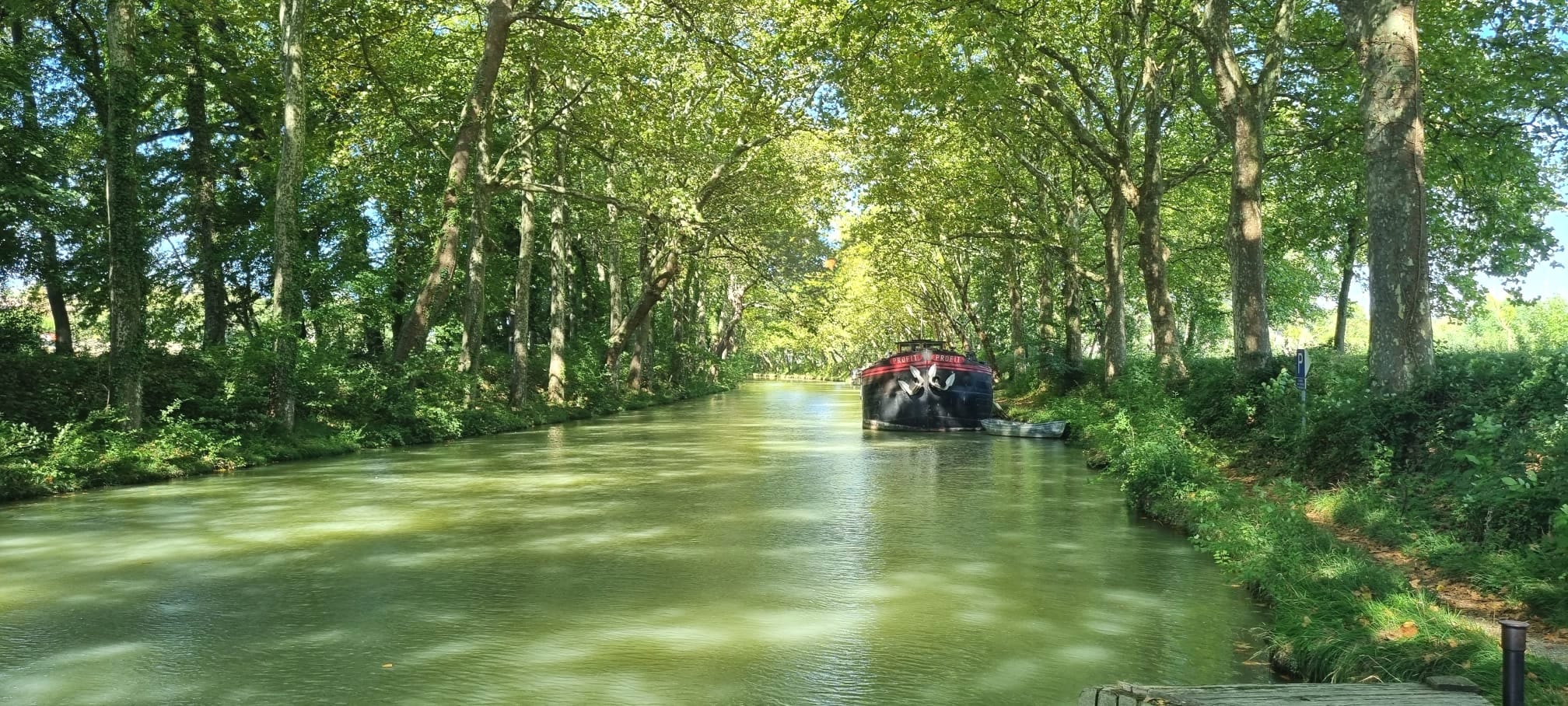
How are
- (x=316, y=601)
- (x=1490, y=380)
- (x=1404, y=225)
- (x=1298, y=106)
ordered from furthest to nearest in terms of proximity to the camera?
(x=1298, y=106), (x=1404, y=225), (x=1490, y=380), (x=316, y=601)

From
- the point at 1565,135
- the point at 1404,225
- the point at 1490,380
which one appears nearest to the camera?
the point at 1490,380

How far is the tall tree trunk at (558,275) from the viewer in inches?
1051

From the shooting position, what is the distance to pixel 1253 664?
5.86 m

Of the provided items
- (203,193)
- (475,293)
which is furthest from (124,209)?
(475,293)

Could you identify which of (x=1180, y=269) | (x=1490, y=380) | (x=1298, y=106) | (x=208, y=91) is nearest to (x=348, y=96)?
(x=208, y=91)

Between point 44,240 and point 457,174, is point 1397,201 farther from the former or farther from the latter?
point 44,240

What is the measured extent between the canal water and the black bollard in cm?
221

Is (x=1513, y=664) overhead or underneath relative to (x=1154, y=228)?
underneath

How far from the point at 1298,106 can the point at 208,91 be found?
24747mm

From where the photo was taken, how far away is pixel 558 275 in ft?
91.6

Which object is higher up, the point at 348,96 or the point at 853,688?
the point at 348,96

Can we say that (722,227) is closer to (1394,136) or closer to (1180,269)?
(1180,269)

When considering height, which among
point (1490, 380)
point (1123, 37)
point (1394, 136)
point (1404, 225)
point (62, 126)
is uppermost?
point (1123, 37)

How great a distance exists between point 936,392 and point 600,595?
62.1 ft
